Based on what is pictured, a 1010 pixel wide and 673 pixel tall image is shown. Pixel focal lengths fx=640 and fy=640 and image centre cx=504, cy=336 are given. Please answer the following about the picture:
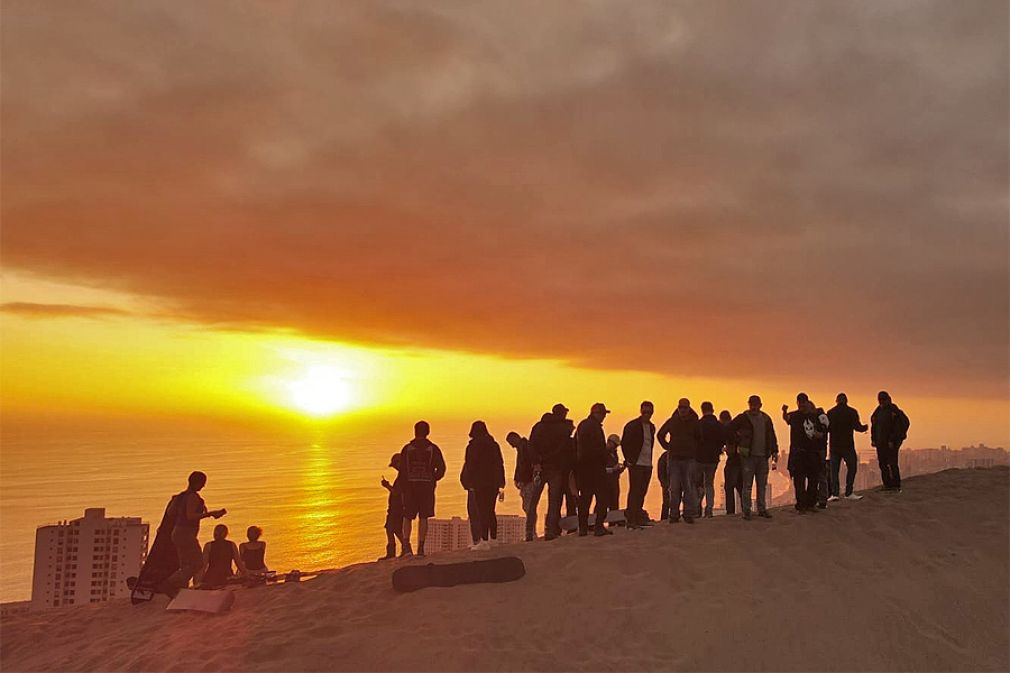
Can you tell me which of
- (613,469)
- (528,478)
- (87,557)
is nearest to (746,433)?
(613,469)

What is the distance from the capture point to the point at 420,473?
13.0m

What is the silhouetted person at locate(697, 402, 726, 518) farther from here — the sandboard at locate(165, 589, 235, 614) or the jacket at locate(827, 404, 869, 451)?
the sandboard at locate(165, 589, 235, 614)

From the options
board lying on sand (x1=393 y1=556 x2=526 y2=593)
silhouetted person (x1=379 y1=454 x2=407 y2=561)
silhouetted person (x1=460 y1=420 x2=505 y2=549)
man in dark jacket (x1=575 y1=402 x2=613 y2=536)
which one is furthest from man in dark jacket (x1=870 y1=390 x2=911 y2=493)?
silhouetted person (x1=379 y1=454 x2=407 y2=561)

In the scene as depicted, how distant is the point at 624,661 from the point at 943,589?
7.14m

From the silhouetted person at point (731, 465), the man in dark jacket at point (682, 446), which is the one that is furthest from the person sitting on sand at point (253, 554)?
the silhouetted person at point (731, 465)

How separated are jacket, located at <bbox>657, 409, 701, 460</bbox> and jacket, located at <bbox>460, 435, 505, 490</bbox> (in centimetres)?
346

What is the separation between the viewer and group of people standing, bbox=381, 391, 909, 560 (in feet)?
42.7

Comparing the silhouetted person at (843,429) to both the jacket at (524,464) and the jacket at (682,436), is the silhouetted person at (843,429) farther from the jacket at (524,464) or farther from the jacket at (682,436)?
the jacket at (524,464)

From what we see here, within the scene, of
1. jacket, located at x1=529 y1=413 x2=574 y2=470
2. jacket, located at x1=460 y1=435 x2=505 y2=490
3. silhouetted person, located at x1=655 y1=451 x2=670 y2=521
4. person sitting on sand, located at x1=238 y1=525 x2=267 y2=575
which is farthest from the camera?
silhouetted person, located at x1=655 y1=451 x2=670 y2=521

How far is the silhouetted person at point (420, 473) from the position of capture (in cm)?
1295

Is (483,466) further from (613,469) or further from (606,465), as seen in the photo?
(613,469)

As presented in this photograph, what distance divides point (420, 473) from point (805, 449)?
29.1 ft

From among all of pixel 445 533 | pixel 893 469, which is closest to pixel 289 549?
pixel 445 533

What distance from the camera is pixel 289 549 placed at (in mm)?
127812
